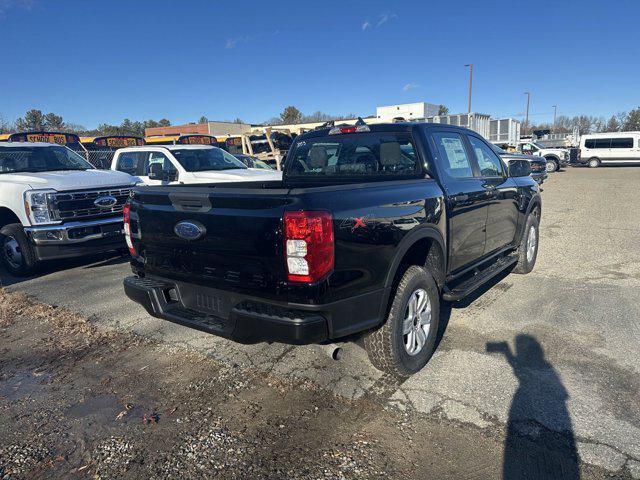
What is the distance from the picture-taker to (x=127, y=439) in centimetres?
270

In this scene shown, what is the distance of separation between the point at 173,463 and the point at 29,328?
118 inches

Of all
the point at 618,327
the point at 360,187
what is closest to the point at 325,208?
the point at 360,187

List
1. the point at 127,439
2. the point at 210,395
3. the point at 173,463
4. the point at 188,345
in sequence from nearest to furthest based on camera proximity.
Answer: the point at 173,463
the point at 127,439
the point at 210,395
the point at 188,345

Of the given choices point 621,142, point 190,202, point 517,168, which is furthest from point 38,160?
point 621,142

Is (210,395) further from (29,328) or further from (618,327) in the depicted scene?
(618,327)

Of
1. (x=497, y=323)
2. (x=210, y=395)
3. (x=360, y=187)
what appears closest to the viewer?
(x=360, y=187)

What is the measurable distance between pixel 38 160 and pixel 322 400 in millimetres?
6638

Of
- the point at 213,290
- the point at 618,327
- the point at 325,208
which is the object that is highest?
the point at 325,208

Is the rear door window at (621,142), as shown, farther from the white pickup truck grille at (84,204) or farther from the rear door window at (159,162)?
the white pickup truck grille at (84,204)

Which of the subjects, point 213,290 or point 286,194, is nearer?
point 286,194

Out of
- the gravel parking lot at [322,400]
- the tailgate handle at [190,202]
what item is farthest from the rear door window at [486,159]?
the tailgate handle at [190,202]

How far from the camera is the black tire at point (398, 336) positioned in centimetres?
303

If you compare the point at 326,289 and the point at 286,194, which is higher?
the point at 286,194

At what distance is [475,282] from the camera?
13.4ft
